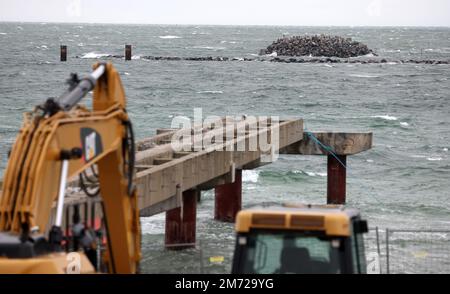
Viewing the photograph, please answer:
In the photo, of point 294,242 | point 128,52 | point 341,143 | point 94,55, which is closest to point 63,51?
point 128,52

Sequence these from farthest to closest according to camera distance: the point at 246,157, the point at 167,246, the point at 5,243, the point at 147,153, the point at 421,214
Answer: the point at 421,214, the point at 246,157, the point at 147,153, the point at 167,246, the point at 5,243

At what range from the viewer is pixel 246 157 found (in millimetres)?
29078

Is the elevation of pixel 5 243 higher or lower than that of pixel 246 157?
higher

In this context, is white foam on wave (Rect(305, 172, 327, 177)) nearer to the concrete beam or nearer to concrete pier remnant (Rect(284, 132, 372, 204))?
concrete pier remnant (Rect(284, 132, 372, 204))

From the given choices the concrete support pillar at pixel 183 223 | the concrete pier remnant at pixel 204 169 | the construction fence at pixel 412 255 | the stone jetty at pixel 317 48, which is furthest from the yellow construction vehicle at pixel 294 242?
the stone jetty at pixel 317 48

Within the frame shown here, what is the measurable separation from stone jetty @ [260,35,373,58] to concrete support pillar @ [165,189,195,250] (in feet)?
404

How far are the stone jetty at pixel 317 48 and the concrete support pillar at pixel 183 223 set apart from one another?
12309 cm

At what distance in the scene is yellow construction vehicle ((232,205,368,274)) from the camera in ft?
37.3

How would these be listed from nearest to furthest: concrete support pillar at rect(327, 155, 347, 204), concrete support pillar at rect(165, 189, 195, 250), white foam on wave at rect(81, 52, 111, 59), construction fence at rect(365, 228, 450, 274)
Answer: construction fence at rect(365, 228, 450, 274) < concrete support pillar at rect(165, 189, 195, 250) < concrete support pillar at rect(327, 155, 347, 204) < white foam on wave at rect(81, 52, 111, 59)

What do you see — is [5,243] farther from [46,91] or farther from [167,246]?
[46,91]

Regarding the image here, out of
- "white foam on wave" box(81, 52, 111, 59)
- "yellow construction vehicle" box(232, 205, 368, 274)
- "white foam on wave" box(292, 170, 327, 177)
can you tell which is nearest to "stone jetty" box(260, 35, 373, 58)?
"white foam on wave" box(81, 52, 111, 59)

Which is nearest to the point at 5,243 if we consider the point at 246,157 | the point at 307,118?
the point at 246,157

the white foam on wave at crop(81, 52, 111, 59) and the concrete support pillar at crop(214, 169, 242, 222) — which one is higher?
the concrete support pillar at crop(214, 169, 242, 222)
